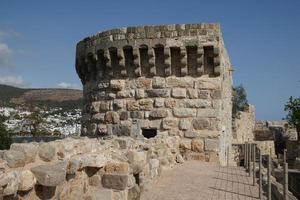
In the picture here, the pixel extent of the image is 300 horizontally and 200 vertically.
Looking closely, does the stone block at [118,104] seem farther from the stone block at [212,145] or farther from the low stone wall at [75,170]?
the low stone wall at [75,170]

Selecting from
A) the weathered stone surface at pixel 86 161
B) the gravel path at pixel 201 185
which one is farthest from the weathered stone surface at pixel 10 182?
the gravel path at pixel 201 185

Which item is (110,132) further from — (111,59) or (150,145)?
(150,145)

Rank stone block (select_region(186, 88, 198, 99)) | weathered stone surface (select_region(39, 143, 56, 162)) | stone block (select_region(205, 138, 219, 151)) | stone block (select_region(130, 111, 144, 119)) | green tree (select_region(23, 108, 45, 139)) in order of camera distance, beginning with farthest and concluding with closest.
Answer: green tree (select_region(23, 108, 45, 139)) → stone block (select_region(130, 111, 144, 119)) → stone block (select_region(186, 88, 198, 99)) → stone block (select_region(205, 138, 219, 151)) → weathered stone surface (select_region(39, 143, 56, 162))

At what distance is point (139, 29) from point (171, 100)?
2.22 m

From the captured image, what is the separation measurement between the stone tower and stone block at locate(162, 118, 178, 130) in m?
0.02

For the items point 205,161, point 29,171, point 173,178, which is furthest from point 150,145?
point 29,171

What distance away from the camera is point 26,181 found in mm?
3666

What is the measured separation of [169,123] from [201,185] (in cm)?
369

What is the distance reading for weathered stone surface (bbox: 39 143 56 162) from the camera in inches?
162

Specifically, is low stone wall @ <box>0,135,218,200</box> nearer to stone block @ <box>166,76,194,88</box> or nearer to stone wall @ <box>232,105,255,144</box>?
stone block @ <box>166,76,194,88</box>

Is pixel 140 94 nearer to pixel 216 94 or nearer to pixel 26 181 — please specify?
pixel 216 94

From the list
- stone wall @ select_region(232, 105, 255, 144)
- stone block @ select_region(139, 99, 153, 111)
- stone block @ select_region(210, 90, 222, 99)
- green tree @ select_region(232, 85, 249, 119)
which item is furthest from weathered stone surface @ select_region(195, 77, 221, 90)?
green tree @ select_region(232, 85, 249, 119)

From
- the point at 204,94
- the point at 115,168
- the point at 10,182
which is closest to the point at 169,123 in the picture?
the point at 204,94

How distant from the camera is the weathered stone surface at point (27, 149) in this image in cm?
376
